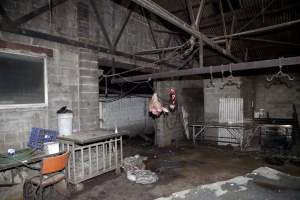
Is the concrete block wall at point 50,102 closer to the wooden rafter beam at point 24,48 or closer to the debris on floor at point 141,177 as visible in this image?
the wooden rafter beam at point 24,48

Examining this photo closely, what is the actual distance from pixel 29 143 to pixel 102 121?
5.00 meters

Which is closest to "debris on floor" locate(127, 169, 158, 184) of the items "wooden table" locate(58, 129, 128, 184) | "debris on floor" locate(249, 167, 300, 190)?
"wooden table" locate(58, 129, 128, 184)

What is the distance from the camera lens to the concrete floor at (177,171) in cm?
502

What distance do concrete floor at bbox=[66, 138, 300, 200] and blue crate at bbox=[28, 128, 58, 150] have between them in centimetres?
136

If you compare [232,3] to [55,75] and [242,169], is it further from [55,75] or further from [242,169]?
[55,75]

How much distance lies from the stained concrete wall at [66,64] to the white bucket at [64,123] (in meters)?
0.22

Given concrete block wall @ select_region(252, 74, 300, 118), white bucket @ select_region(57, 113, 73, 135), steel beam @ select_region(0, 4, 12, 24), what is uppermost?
steel beam @ select_region(0, 4, 12, 24)

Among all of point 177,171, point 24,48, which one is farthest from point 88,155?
point 24,48

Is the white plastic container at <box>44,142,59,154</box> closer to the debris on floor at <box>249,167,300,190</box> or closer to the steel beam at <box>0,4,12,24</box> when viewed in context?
the steel beam at <box>0,4,12,24</box>

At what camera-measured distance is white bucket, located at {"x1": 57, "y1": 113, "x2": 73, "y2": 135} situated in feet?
17.6

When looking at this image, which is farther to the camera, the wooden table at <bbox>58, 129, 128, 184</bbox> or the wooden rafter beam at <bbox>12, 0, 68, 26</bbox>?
the wooden table at <bbox>58, 129, 128, 184</bbox>

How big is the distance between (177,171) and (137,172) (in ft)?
4.12

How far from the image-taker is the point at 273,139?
904 cm

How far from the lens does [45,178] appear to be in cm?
443
